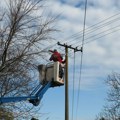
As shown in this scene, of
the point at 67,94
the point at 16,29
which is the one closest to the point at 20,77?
the point at 16,29

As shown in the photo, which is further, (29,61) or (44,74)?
(29,61)

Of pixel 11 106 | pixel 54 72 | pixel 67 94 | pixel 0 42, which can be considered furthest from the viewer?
pixel 67 94

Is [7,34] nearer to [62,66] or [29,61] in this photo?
[29,61]

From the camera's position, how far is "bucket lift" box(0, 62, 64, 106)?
15.3 m

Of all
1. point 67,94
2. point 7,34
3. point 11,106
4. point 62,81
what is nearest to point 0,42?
point 7,34

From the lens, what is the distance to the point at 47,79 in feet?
51.2

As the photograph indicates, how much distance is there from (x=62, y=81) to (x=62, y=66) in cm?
55

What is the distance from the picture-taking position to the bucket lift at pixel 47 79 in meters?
15.3

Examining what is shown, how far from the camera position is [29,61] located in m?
18.9

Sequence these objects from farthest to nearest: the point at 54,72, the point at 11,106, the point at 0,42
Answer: the point at 11,106, the point at 0,42, the point at 54,72

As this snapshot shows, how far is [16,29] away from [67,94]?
34.3 ft

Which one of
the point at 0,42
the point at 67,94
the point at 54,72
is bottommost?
the point at 67,94

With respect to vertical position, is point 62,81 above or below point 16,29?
below

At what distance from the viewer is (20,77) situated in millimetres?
19297
